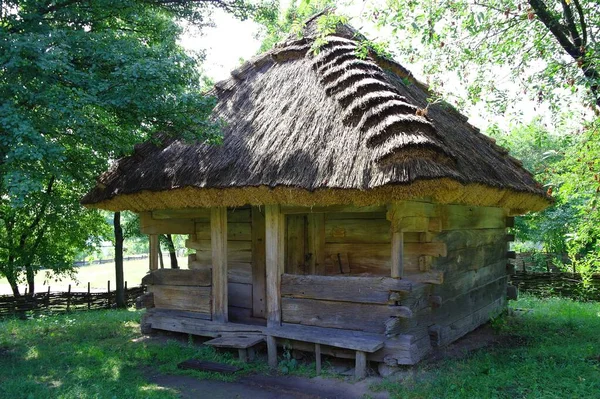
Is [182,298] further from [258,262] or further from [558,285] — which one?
[558,285]

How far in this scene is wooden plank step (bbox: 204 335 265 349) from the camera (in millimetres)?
6331

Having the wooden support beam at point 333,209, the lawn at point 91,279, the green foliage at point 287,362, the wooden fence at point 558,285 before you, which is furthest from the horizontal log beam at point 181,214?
the lawn at point 91,279

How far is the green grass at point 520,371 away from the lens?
197 inches

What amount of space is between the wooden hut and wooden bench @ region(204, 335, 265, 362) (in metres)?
0.03

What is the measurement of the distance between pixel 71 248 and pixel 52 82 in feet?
35.8

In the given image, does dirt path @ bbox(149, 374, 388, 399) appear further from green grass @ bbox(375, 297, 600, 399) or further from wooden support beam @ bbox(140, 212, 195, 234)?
wooden support beam @ bbox(140, 212, 195, 234)

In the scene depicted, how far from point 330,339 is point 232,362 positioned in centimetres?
142

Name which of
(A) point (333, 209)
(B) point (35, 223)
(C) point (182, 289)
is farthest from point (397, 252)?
(B) point (35, 223)

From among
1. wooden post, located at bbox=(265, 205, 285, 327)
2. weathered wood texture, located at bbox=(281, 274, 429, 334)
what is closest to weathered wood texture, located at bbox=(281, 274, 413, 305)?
weathered wood texture, located at bbox=(281, 274, 429, 334)

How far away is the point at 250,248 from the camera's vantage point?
7996mm

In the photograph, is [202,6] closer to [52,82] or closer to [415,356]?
[52,82]

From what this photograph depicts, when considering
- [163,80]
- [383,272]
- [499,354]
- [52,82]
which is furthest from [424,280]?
[52,82]

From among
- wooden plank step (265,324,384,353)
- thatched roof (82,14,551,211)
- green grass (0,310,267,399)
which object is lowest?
green grass (0,310,267,399)

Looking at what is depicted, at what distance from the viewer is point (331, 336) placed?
5.96 metres
